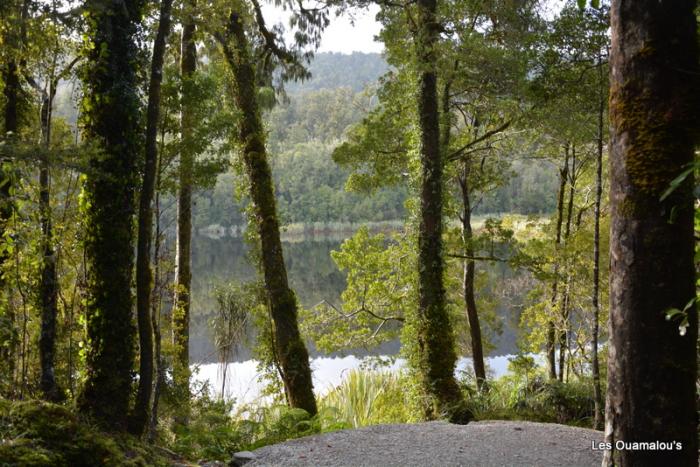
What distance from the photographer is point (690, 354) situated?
239cm

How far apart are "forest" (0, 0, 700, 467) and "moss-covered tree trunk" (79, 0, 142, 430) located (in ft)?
0.07

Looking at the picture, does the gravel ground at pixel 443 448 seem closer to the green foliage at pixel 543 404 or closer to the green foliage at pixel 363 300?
the green foliage at pixel 543 404

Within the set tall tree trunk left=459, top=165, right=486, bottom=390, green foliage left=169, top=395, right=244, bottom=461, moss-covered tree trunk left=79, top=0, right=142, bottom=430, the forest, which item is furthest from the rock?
tall tree trunk left=459, top=165, right=486, bottom=390

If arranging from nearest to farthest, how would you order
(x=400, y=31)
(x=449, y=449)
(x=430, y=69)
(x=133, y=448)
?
(x=133, y=448) → (x=449, y=449) → (x=430, y=69) → (x=400, y=31)

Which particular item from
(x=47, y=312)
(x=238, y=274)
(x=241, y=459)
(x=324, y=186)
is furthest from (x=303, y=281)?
(x=241, y=459)

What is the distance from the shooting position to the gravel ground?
476 centimetres

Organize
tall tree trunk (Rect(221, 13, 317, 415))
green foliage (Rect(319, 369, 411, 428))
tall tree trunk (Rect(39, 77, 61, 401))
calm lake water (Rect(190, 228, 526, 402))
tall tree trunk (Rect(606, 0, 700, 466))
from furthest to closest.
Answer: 1. calm lake water (Rect(190, 228, 526, 402))
2. green foliage (Rect(319, 369, 411, 428))
3. tall tree trunk (Rect(221, 13, 317, 415))
4. tall tree trunk (Rect(39, 77, 61, 401))
5. tall tree trunk (Rect(606, 0, 700, 466))

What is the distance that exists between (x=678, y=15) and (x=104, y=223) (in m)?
5.02

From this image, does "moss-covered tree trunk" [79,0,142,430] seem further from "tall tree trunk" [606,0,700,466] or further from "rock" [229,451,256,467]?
"tall tree trunk" [606,0,700,466]

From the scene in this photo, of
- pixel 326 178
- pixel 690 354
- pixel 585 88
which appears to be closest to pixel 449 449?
pixel 690 354

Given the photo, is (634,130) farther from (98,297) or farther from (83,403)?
(83,403)

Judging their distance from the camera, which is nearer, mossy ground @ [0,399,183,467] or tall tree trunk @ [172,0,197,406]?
mossy ground @ [0,399,183,467]

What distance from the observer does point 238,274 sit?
1459 inches

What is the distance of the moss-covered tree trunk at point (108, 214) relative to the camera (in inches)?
216
